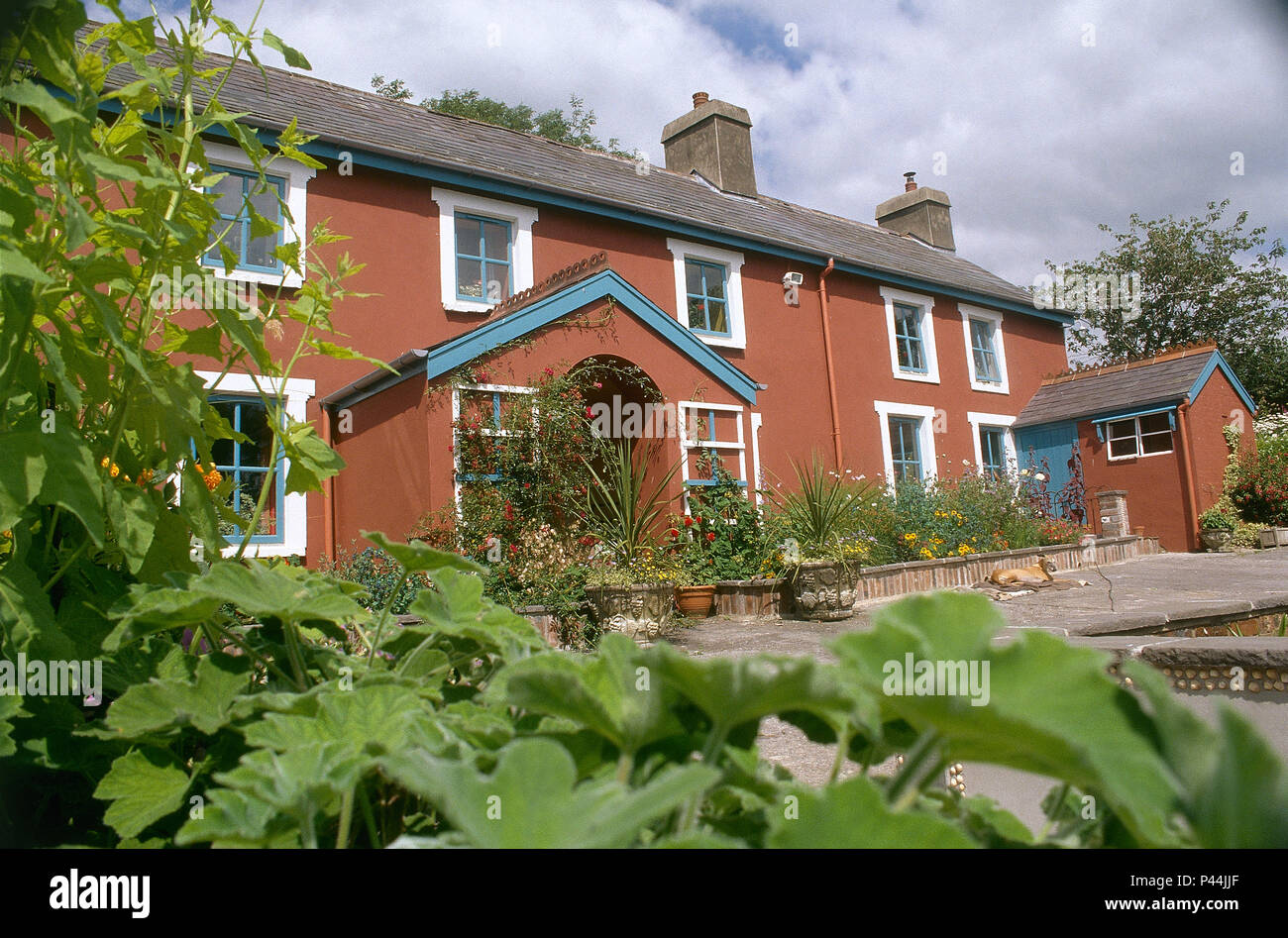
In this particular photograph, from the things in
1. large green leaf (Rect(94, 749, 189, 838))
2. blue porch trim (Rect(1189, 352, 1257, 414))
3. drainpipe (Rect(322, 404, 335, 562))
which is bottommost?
large green leaf (Rect(94, 749, 189, 838))

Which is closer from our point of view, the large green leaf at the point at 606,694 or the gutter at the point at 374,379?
the large green leaf at the point at 606,694

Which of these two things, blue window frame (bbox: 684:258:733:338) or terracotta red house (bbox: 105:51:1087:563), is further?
blue window frame (bbox: 684:258:733:338)

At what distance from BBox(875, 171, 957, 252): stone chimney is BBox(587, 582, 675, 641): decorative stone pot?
16.2 metres

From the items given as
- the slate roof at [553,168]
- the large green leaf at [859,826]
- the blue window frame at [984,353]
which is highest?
the slate roof at [553,168]

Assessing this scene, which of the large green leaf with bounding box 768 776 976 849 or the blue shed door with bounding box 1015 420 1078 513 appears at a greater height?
the blue shed door with bounding box 1015 420 1078 513

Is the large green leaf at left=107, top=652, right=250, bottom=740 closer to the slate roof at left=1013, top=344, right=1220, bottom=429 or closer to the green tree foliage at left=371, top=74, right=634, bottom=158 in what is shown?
A: the slate roof at left=1013, top=344, right=1220, bottom=429

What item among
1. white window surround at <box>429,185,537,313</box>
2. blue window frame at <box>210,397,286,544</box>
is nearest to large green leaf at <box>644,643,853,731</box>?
blue window frame at <box>210,397,286,544</box>

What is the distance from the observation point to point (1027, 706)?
0.38 metres

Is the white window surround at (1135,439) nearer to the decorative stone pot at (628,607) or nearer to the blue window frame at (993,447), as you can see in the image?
the blue window frame at (993,447)

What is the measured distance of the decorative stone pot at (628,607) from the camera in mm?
6785

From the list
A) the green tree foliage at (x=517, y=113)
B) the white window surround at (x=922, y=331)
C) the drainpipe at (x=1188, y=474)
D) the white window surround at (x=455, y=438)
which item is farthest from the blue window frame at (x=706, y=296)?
the green tree foliage at (x=517, y=113)

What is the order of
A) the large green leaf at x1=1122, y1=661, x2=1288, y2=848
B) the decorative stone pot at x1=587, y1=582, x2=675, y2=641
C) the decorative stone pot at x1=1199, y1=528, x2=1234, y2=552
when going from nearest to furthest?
the large green leaf at x1=1122, y1=661, x2=1288, y2=848 → the decorative stone pot at x1=587, y1=582, x2=675, y2=641 → the decorative stone pot at x1=1199, y1=528, x2=1234, y2=552

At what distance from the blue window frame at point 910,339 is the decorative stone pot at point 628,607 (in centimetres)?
977

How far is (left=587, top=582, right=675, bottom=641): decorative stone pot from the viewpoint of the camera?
6785 millimetres
